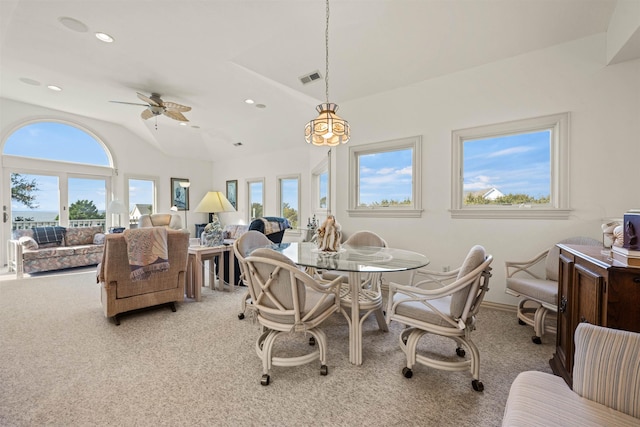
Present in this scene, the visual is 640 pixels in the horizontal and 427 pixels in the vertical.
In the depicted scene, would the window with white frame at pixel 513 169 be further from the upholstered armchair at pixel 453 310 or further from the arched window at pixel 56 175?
the arched window at pixel 56 175

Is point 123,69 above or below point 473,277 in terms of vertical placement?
above

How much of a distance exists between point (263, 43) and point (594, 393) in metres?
3.87

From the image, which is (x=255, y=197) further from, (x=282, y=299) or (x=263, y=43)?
(x=282, y=299)

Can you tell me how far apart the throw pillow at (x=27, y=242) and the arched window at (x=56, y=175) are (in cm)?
132

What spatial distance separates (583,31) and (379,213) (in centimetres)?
280

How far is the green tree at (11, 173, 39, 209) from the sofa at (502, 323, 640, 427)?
27.2ft

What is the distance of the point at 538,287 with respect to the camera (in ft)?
7.73

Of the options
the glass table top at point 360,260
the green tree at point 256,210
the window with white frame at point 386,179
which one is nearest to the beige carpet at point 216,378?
the glass table top at point 360,260

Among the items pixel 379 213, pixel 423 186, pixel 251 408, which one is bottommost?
pixel 251 408

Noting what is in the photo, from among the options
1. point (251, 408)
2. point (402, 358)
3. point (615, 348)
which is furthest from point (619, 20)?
point (251, 408)

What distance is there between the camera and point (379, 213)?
4012mm

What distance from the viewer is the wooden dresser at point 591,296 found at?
1229mm

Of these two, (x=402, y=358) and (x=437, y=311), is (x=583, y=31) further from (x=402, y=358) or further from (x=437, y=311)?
(x=402, y=358)

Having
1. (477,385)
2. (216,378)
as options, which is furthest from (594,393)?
(216,378)
